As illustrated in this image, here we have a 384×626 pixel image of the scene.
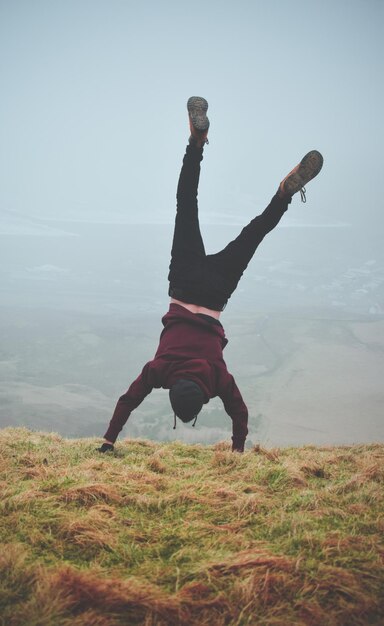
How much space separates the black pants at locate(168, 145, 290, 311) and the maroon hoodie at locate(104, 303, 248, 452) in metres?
0.42

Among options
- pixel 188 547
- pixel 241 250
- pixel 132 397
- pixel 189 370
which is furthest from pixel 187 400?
pixel 241 250

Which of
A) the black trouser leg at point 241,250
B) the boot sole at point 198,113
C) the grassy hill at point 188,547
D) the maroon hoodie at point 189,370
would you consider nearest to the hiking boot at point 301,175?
the black trouser leg at point 241,250

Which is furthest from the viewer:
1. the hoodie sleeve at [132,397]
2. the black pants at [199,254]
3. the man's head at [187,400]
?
the black pants at [199,254]

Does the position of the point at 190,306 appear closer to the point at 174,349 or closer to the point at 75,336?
the point at 174,349

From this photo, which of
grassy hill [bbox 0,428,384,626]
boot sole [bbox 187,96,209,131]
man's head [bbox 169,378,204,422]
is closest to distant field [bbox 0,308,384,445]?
boot sole [bbox 187,96,209,131]

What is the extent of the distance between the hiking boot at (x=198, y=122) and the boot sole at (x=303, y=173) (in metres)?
1.63

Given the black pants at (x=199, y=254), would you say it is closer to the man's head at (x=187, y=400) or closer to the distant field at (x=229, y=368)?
the man's head at (x=187, y=400)

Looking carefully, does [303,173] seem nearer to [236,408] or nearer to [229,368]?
[236,408]

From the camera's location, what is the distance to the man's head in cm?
483

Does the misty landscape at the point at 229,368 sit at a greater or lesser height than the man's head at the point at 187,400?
lesser

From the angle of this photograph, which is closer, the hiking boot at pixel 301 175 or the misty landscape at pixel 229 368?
the hiking boot at pixel 301 175

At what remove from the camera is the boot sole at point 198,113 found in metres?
6.61

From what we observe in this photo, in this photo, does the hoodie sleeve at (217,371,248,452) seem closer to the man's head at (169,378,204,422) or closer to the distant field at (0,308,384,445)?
the man's head at (169,378,204,422)

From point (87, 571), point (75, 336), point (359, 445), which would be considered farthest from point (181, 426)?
point (87, 571)
